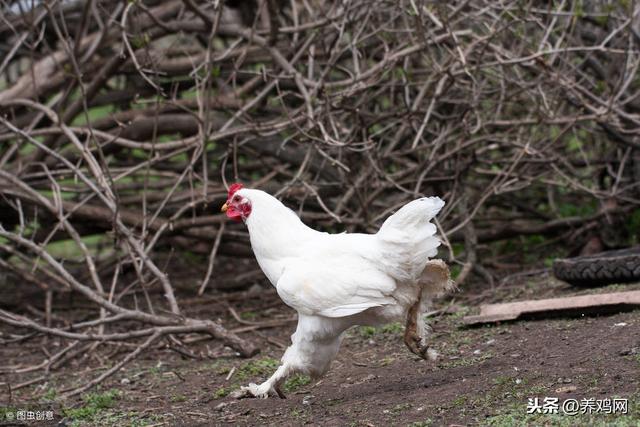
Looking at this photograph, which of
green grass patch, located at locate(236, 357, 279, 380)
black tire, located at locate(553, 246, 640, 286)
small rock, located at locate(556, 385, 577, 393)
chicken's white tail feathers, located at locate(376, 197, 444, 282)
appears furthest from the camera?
black tire, located at locate(553, 246, 640, 286)

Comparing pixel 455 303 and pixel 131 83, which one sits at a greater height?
pixel 131 83

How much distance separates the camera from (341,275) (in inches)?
179

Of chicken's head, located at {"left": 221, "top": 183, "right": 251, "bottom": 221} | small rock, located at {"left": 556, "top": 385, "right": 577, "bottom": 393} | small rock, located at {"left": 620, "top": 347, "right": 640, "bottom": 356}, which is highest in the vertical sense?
chicken's head, located at {"left": 221, "top": 183, "right": 251, "bottom": 221}

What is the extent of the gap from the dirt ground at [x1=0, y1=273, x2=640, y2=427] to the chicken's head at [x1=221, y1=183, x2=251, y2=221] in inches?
42.8

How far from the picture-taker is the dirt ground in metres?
4.06

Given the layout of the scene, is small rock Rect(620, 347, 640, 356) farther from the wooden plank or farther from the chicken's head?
the chicken's head

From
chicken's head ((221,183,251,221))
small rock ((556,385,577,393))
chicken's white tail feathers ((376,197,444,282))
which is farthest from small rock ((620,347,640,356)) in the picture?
chicken's head ((221,183,251,221))

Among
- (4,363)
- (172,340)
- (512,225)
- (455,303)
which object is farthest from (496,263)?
(4,363)

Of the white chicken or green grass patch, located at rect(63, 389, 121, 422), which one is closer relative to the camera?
the white chicken

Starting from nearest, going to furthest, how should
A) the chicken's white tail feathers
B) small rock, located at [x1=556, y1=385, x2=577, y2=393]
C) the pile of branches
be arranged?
small rock, located at [x1=556, y1=385, x2=577, y2=393] < the chicken's white tail feathers < the pile of branches

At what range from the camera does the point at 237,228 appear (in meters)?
8.55

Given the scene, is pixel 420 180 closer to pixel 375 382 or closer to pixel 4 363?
pixel 375 382

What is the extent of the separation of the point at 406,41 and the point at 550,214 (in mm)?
2775

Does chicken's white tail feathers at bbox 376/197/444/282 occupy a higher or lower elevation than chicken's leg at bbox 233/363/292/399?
higher
